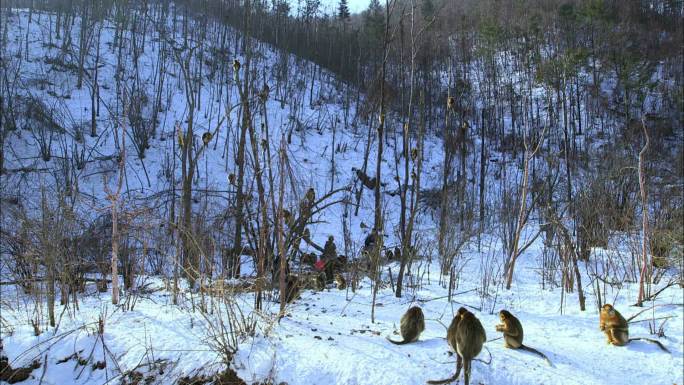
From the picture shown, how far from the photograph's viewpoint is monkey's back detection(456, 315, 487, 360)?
148 centimetres

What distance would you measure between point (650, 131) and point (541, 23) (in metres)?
11.1

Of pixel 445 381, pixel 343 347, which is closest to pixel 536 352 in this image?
pixel 445 381

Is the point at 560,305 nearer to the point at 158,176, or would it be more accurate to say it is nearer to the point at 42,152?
the point at 158,176

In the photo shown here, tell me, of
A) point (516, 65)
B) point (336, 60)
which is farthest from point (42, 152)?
point (516, 65)

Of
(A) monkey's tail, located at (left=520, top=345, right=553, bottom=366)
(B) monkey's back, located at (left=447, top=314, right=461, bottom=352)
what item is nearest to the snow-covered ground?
(A) monkey's tail, located at (left=520, top=345, right=553, bottom=366)

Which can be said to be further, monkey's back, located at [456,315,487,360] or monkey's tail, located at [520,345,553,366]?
monkey's tail, located at [520,345,553,366]

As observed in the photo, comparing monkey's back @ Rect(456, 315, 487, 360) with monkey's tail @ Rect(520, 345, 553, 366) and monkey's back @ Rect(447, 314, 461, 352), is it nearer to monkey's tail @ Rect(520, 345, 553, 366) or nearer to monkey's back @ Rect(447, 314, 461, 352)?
monkey's back @ Rect(447, 314, 461, 352)

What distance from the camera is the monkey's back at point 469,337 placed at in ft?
4.87

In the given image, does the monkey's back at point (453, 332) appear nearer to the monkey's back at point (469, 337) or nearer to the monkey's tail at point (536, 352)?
the monkey's back at point (469, 337)

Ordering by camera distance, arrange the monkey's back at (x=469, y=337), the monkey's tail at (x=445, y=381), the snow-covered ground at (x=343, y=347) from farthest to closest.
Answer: the snow-covered ground at (x=343, y=347) → the monkey's tail at (x=445, y=381) → the monkey's back at (x=469, y=337)

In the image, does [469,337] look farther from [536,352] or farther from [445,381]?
[536,352]

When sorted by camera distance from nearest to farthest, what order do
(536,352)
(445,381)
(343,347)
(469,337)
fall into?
1. (469,337)
2. (445,381)
3. (536,352)
4. (343,347)

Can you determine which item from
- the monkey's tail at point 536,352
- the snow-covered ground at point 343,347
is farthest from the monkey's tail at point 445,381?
the monkey's tail at point 536,352

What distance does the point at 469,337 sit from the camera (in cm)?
149
